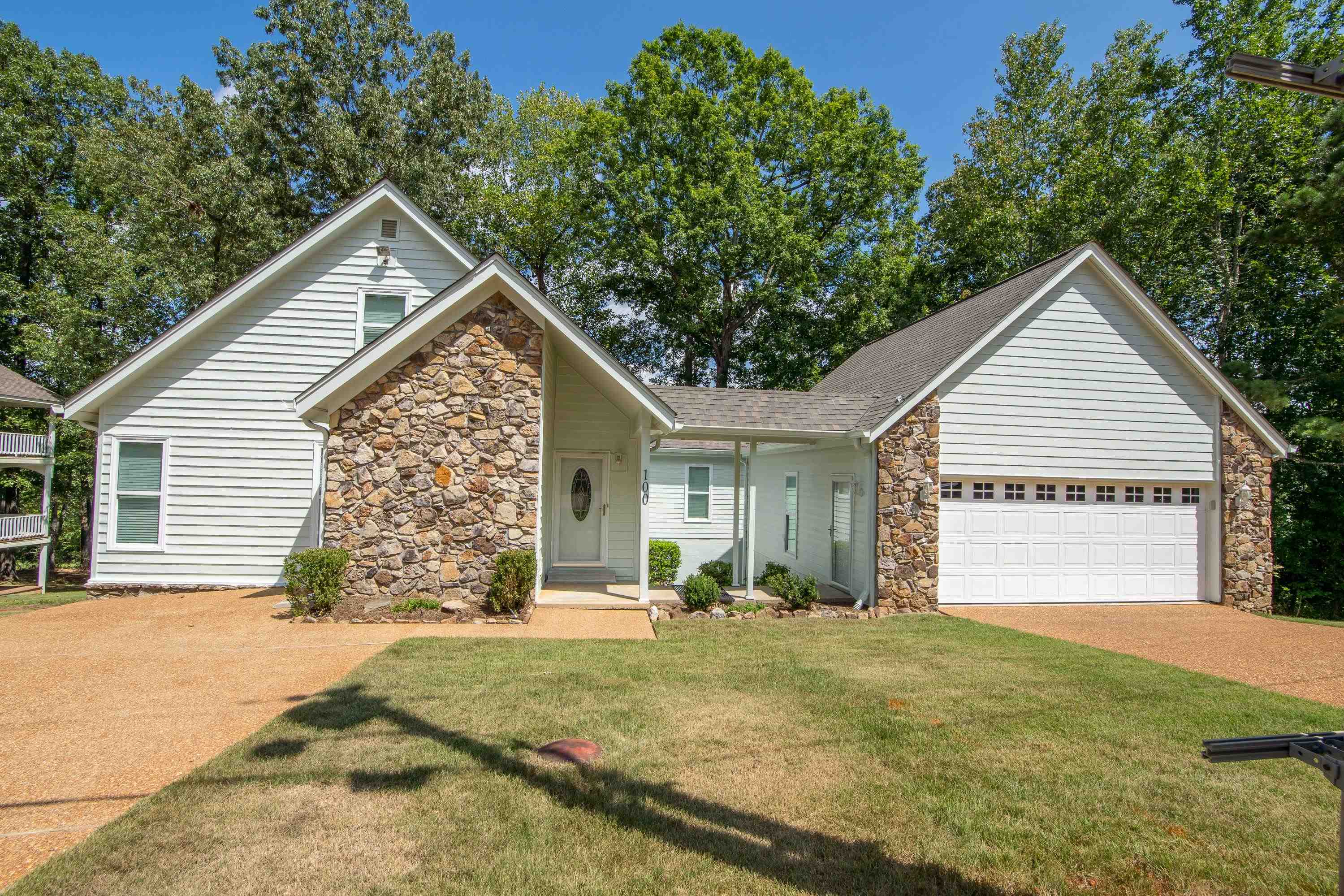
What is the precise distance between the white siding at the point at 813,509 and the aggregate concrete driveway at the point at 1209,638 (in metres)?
1.73

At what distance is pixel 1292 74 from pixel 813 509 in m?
12.6

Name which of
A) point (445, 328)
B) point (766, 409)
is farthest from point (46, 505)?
point (766, 409)

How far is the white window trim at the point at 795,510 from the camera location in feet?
51.8

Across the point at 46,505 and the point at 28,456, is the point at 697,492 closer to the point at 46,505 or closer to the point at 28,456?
the point at 46,505

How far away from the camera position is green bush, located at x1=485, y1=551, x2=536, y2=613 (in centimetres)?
945

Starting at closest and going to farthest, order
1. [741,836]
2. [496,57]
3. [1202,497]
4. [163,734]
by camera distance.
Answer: [741,836] → [163,734] → [1202,497] → [496,57]

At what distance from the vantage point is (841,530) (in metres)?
13.0

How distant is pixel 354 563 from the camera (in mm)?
9633

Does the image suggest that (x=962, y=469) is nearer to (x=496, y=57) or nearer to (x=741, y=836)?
(x=741, y=836)

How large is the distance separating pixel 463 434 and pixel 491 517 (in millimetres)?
1271

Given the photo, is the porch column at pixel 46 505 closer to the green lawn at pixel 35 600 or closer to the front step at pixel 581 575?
the green lawn at pixel 35 600

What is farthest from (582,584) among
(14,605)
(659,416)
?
(14,605)

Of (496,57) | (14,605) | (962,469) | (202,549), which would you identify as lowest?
(14,605)

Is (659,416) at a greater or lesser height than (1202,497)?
greater
